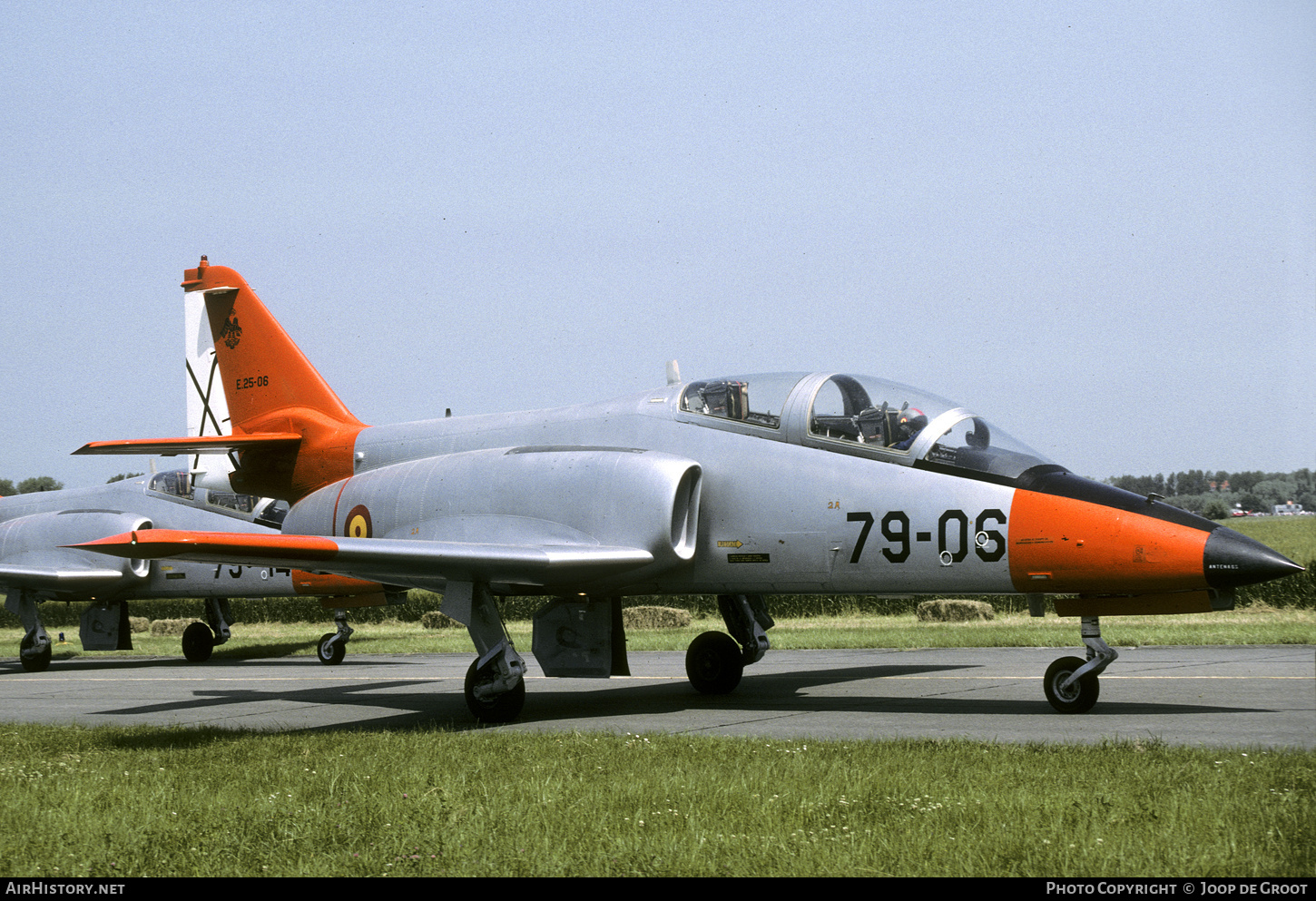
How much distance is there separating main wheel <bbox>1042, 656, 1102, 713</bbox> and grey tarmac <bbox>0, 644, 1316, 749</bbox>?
112 mm

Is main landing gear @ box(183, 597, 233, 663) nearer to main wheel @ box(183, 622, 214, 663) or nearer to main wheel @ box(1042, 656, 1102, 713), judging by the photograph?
main wheel @ box(183, 622, 214, 663)

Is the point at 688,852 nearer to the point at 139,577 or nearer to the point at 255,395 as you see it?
the point at 255,395

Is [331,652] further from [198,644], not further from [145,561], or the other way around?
[145,561]

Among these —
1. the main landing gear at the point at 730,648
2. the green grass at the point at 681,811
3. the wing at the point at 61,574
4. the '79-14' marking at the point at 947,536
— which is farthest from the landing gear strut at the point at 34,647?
the '79-14' marking at the point at 947,536

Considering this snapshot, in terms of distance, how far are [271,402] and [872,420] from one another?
984cm

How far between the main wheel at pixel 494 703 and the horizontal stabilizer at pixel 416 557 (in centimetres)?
94

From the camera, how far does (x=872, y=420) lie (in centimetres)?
1097

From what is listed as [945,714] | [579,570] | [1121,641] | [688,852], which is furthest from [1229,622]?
[688,852]

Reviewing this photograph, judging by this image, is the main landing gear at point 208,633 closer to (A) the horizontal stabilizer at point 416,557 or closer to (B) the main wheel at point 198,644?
(B) the main wheel at point 198,644

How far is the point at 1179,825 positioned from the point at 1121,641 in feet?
48.2

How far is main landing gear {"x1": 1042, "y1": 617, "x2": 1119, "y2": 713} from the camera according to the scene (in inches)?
393

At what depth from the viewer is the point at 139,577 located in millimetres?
22188

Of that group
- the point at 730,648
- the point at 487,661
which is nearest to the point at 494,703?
the point at 487,661

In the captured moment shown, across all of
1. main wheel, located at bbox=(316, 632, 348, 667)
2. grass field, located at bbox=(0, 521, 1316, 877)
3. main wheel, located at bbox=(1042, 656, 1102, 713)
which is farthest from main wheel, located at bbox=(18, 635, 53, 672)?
main wheel, located at bbox=(1042, 656, 1102, 713)
